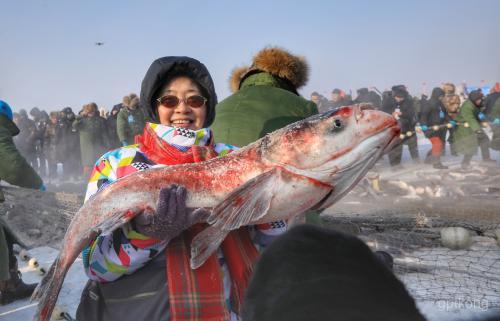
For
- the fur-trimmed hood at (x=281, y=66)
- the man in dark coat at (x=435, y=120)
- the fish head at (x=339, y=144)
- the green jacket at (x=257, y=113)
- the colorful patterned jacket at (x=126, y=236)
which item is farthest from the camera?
the man in dark coat at (x=435, y=120)

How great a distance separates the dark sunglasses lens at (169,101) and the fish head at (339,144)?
0.70 metres

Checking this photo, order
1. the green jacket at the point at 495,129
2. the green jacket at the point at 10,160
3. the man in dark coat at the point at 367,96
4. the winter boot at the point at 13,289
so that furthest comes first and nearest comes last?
1. the man in dark coat at the point at 367,96
2. the green jacket at the point at 495,129
3. the green jacket at the point at 10,160
4. the winter boot at the point at 13,289

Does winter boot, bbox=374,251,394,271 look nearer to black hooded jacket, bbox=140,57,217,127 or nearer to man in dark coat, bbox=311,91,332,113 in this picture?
black hooded jacket, bbox=140,57,217,127

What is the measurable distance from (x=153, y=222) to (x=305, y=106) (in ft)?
7.41

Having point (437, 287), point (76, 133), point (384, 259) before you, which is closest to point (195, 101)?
point (384, 259)

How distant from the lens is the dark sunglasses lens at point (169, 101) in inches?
73.9

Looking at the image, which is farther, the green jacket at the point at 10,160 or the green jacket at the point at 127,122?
the green jacket at the point at 127,122

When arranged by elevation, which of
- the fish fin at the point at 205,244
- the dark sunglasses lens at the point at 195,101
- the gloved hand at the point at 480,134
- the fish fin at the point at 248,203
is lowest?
the gloved hand at the point at 480,134

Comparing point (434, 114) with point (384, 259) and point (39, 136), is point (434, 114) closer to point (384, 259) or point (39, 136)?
point (384, 259)

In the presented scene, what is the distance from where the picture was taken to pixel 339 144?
131cm

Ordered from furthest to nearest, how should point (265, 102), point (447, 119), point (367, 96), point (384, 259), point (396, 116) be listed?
point (367, 96) < point (447, 119) < point (396, 116) < point (265, 102) < point (384, 259)

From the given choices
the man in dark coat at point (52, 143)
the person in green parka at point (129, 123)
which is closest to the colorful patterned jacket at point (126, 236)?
the person in green parka at point (129, 123)

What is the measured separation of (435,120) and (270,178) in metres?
10.8

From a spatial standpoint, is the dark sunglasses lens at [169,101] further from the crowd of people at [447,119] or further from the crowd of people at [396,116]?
the crowd of people at [447,119]
